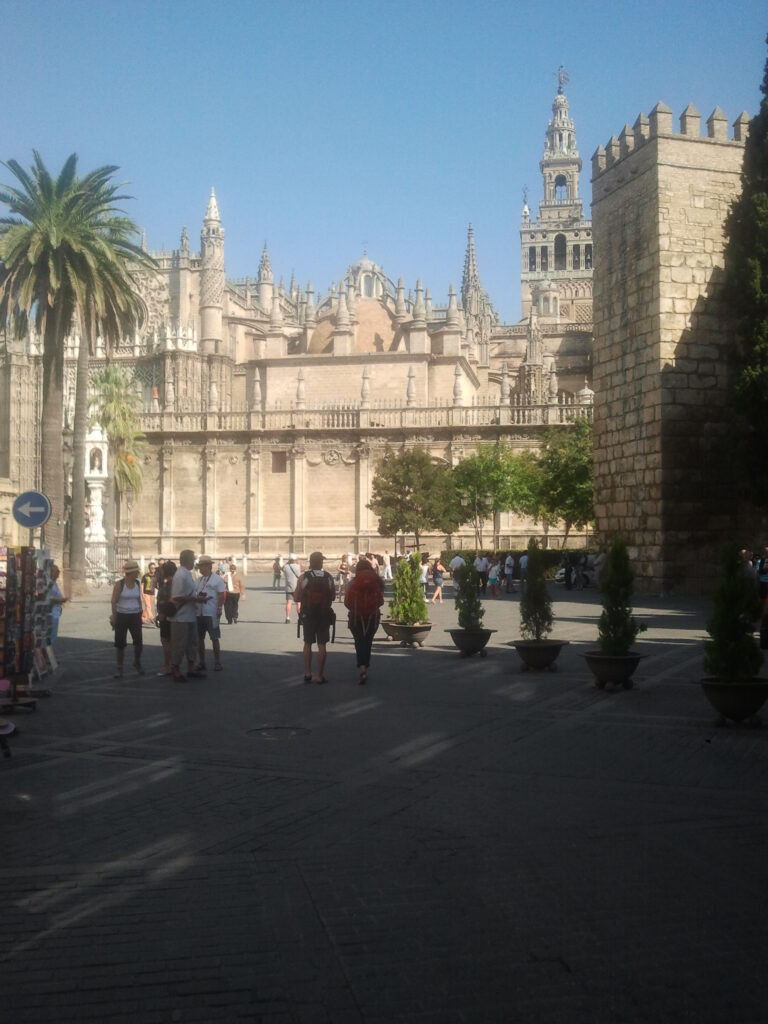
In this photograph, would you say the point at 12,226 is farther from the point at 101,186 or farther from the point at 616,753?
the point at 616,753

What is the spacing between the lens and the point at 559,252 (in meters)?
116

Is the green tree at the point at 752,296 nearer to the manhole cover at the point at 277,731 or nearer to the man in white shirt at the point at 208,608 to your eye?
the man in white shirt at the point at 208,608

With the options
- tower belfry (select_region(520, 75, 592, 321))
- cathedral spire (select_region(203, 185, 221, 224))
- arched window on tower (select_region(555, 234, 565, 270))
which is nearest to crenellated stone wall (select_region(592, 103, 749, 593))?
cathedral spire (select_region(203, 185, 221, 224))

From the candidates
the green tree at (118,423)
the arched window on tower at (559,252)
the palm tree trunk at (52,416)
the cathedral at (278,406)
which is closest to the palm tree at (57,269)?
the palm tree trunk at (52,416)

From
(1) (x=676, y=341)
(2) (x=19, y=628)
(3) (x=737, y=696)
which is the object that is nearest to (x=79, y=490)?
(1) (x=676, y=341)

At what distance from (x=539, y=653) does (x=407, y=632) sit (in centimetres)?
422

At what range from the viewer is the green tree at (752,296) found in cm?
2209

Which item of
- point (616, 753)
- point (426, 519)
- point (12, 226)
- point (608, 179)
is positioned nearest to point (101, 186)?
point (12, 226)

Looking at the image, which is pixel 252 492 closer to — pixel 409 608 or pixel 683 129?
pixel 683 129

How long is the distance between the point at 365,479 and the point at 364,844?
147 feet

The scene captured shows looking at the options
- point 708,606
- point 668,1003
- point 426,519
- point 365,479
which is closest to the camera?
point 668,1003

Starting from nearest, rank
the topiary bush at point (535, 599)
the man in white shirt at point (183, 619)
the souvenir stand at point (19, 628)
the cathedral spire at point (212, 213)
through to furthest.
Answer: the souvenir stand at point (19, 628)
the topiary bush at point (535, 599)
the man in white shirt at point (183, 619)
the cathedral spire at point (212, 213)

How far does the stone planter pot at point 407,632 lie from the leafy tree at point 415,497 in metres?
21.7

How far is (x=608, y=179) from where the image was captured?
994 inches
